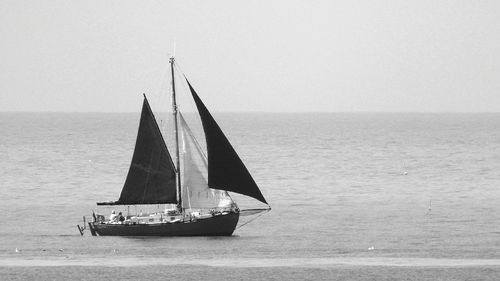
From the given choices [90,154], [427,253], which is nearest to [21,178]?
[90,154]

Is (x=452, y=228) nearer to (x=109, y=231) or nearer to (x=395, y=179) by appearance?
(x=109, y=231)

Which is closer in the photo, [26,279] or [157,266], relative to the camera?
[26,279]

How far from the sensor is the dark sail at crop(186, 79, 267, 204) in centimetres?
5975

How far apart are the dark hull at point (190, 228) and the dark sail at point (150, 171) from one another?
2.39 m

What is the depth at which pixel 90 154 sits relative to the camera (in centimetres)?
16175

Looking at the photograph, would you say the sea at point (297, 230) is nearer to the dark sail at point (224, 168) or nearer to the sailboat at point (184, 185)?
the sailboat at point (184, 185)

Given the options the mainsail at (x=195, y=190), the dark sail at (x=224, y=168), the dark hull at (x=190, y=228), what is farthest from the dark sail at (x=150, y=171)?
the dark sail at (x=224, y=168)

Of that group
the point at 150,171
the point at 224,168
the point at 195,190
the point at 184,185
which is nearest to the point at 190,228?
the point at 195,190

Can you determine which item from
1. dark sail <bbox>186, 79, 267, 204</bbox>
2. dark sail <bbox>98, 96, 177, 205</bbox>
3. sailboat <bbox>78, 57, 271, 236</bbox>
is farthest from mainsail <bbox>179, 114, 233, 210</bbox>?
dark sail <bbox>98, 96, 177, 205</bbox>

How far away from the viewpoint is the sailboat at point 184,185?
196 ft

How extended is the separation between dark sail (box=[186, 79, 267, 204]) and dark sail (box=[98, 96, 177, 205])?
3223mm

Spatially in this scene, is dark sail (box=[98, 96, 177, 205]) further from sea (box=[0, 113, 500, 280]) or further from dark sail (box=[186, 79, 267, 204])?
sea (box=[0, 113, 500, 280])

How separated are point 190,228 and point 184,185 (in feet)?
9.54

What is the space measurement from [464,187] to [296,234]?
1611 inches
